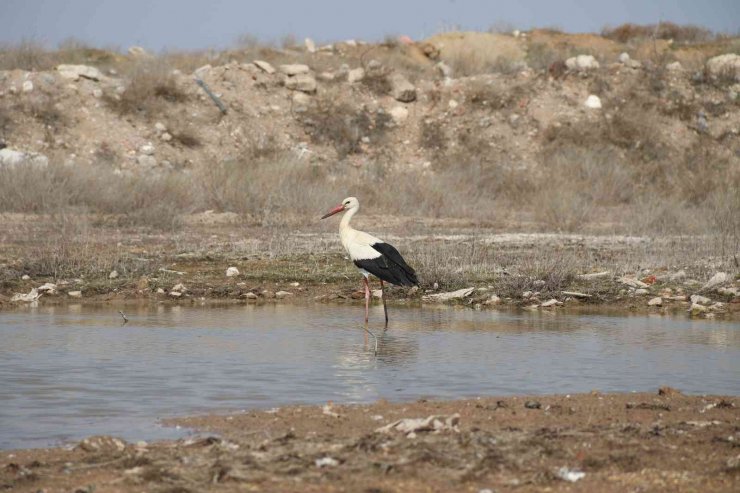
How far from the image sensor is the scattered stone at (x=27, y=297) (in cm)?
1275

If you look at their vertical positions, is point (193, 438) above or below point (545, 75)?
below

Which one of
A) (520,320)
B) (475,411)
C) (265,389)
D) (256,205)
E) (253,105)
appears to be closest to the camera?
(475,411)

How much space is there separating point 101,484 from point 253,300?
8.25 m

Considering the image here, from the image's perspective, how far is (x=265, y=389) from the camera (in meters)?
8.05

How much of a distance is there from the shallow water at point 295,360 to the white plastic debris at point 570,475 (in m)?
2.35

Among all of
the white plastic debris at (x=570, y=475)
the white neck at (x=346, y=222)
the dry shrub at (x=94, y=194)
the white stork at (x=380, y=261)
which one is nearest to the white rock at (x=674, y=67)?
the dry shrub at (x=94, y=194)

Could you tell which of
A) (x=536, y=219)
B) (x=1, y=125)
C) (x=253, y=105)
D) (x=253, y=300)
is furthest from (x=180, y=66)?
(x=253, y=300)

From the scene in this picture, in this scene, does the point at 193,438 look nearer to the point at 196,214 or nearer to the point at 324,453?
the point at 324,453

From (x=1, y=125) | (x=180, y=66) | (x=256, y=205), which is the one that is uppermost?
(x=180, y=66)

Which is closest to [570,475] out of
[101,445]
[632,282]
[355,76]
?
[101,445]

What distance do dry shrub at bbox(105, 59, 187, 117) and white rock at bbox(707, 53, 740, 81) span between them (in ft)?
52.9

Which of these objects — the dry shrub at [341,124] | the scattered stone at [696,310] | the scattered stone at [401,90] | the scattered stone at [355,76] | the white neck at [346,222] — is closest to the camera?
the scattered stone at [696,310]

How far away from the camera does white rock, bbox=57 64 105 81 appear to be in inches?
1256

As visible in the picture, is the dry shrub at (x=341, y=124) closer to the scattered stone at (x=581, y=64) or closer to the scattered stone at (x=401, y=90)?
the scattered stone at (x=401, y=90)
